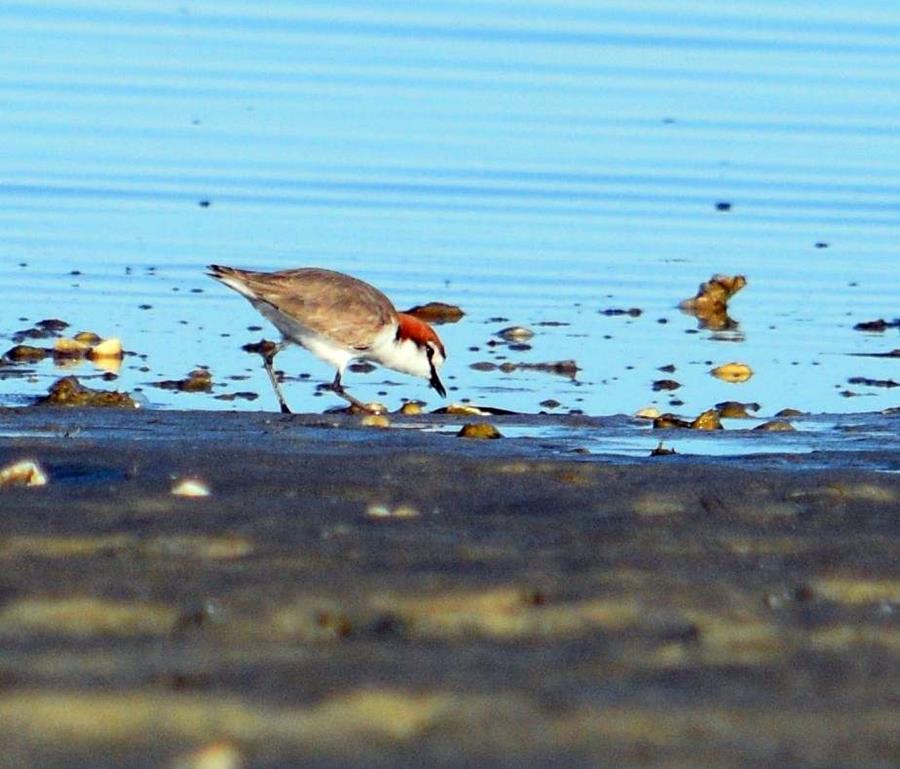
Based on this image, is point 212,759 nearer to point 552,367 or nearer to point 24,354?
point 24,354

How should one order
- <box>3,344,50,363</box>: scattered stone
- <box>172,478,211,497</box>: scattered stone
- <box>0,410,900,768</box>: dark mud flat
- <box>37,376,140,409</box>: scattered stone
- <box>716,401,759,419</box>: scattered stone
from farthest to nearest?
<box>3,344,50,363</box>: scattered stone < <box>716,401,759,419</box>: scattered stone < <box>37,376,140,409</box>: scattered stone < <box>172,478,211,497</box>: scattered stone < <box>0,410,900,768</box>: dark mud flat

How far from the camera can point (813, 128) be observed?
19.0 metres

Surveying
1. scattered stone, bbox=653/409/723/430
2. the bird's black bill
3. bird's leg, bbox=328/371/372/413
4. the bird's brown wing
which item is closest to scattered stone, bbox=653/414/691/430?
scattered stone, bbox=653/409/723/430

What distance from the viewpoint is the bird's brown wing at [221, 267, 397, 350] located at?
1075cm

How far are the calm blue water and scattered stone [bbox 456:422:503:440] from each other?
186 centimetres

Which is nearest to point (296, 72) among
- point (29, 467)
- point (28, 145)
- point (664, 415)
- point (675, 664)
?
point (28, 145)

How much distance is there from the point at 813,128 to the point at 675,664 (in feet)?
51.0

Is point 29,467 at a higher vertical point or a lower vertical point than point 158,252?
higher

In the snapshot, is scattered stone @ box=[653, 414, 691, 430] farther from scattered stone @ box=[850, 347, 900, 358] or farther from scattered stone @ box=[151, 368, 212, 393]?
scattered stone @ box=[850, 347, 900, 358]

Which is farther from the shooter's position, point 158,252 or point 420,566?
point 158,252

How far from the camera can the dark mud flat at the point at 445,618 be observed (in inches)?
135

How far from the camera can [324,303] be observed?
1080 cm

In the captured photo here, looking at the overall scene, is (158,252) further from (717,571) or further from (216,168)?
(717,571)

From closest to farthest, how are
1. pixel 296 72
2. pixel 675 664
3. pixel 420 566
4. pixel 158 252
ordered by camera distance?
pixel 675 664 < pixel 420 566 < pixel 158 252 < pixel 296 72
